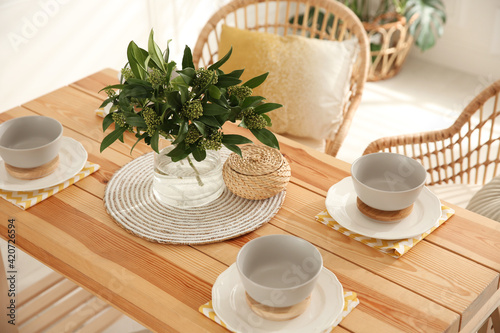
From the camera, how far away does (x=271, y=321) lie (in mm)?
930

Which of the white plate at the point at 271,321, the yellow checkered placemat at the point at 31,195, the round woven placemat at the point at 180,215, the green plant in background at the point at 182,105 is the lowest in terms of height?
the yellow checkered placemat at the point at 31,195

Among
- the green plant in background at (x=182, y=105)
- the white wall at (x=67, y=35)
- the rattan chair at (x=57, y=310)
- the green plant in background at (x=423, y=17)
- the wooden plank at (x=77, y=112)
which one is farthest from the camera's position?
the green plant in background at (x=423, y=17)

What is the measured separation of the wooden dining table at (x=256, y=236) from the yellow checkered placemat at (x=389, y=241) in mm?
12

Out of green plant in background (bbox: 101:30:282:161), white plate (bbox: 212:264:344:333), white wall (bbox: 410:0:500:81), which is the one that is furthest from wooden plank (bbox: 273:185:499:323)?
white wall (bbox: 410:0:500:81)

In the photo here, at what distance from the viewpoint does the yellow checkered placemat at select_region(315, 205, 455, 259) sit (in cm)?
109

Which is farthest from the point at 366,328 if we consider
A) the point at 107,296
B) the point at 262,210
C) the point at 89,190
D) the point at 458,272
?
the point at 89,190

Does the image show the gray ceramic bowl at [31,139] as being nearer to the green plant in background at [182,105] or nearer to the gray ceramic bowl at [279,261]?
the green plant in background at [182,105]

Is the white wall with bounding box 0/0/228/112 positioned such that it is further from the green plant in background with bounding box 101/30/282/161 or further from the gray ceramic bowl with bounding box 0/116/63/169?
the green plant in background with bounding box 101/30/282/161

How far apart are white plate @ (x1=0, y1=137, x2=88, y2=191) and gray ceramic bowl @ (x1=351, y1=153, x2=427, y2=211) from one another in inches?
26.5

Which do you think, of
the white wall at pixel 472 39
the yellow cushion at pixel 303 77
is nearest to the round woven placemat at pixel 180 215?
the yellow cushion at pixel 303 77

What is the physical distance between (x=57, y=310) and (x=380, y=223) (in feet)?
3.43

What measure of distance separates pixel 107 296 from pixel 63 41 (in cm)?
176

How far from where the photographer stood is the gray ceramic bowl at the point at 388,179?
3.59ft

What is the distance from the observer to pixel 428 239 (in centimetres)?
113
